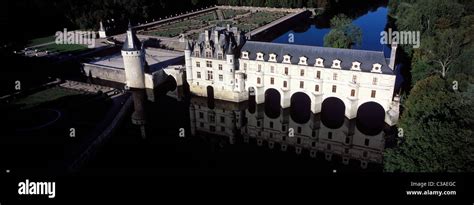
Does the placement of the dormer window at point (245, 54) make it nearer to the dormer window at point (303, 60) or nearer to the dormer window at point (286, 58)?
the dormer window at point (286, 58)

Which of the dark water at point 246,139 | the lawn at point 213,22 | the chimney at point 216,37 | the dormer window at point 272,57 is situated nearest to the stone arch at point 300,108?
the dark water at point 246,139

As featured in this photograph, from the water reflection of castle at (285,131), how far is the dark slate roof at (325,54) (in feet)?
22.5

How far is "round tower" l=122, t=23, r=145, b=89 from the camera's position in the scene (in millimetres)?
48938

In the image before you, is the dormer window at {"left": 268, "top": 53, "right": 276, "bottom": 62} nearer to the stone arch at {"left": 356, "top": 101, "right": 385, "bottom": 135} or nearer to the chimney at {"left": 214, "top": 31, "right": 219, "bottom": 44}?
the chimney at {"left": 214, "top": 31, "right": 219, "bottom": 44}

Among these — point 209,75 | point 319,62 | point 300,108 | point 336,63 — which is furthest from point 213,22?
point 336,63

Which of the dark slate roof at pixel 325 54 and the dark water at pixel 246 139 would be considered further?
the dark slate roof at pixel 325 54

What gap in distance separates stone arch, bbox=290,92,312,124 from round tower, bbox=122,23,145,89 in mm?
22146

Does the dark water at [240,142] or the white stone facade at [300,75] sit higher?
the white stone facade at [300,75]

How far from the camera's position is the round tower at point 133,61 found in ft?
161

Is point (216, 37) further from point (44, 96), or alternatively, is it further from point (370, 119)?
point (44, 96)

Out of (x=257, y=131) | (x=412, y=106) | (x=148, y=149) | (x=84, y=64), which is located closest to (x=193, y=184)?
(x=148, y=149)

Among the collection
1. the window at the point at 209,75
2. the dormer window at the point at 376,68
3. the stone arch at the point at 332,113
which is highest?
the dormer window at the point at 376,68

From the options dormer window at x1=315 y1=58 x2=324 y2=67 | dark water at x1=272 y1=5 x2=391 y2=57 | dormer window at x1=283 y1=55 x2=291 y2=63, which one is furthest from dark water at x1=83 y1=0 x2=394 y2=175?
dark water at x1=272 y1=5 x2=391 y2=57

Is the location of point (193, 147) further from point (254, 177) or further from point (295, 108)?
point (295, 108)
